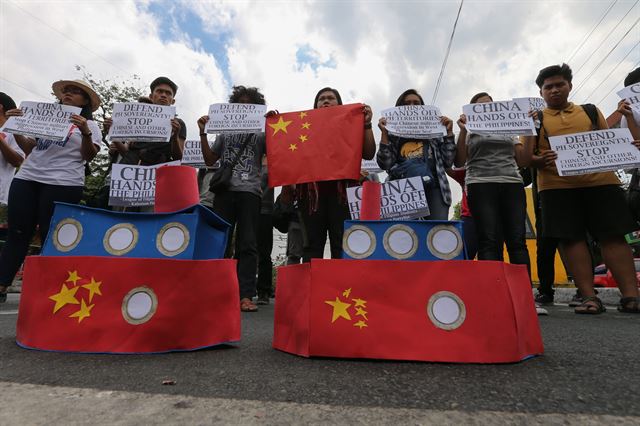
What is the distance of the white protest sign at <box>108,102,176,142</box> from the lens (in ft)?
8.83

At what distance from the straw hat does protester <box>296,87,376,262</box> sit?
1.62 metres

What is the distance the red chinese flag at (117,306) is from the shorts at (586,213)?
251cm

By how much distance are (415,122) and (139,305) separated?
1859 millimetres

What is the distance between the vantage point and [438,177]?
2584 millimetres

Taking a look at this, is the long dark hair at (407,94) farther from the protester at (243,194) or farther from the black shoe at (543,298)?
the black shoe at (543,298)

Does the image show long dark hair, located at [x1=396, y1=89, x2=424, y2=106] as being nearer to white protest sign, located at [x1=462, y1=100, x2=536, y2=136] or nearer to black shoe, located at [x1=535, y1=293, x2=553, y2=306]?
white protest sign, located at [x1=462, y1=100, x2=536, y2=136]

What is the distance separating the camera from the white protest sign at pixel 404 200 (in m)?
2.42

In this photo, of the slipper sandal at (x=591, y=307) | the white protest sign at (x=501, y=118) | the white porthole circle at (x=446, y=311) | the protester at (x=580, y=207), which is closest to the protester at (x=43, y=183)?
the white porthole circle at (x=446, y=311)

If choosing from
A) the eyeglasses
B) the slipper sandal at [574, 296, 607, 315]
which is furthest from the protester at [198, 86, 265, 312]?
the slipper sandal at [574, 296, 607, 315]

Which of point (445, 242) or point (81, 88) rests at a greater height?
point (81, 88)

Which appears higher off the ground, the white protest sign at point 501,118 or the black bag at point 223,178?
the white protest sign at point 501,118

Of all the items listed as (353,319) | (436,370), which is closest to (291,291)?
(353,319)

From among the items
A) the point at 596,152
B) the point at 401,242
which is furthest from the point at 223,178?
the point at 596,152

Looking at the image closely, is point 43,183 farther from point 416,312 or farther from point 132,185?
point 416,312
